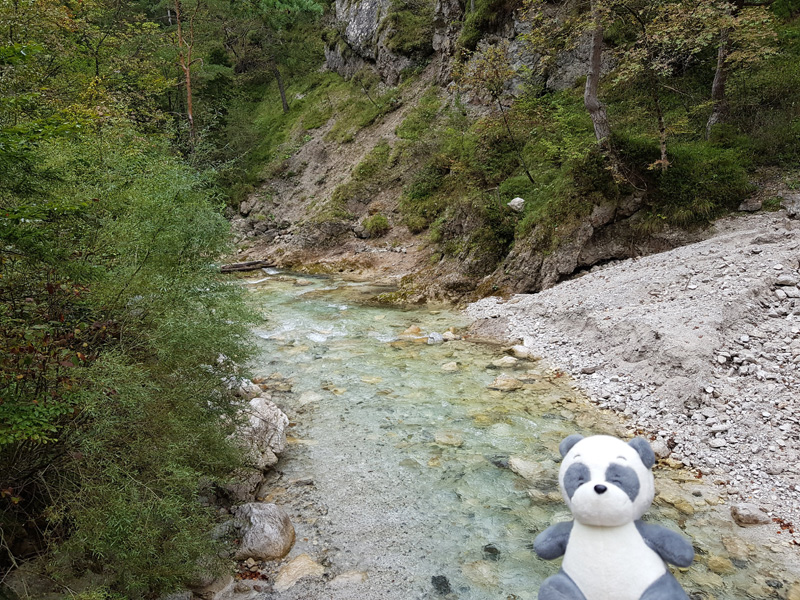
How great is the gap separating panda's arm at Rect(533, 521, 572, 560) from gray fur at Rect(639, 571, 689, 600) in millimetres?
473

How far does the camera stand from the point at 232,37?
29141 mm

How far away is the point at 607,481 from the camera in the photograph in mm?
2561

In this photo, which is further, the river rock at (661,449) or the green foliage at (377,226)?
the green foliage at (377,226)

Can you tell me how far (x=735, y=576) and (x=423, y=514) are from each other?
2.54 m

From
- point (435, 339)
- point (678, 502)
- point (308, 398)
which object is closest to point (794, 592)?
point (678, 502)

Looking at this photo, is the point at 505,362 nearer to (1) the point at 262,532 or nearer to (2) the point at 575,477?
(1) the point at 262,532

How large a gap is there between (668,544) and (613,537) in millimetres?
327

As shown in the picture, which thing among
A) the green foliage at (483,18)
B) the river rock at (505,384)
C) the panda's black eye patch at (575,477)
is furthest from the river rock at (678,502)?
the green foliage at (483,18)

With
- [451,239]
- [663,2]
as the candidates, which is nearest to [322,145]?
[451,239]

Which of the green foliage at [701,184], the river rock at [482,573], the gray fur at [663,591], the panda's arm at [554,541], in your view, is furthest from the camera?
the green foliage at [701,184]

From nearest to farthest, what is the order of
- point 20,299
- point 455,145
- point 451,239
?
point 20,299 < point 451,239 < point 455,145

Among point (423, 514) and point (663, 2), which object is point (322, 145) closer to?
point (663, 2)

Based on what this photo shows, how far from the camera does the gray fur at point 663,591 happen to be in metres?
2.42

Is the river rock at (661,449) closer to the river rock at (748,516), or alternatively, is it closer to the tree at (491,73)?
the river rock at (748,516)
